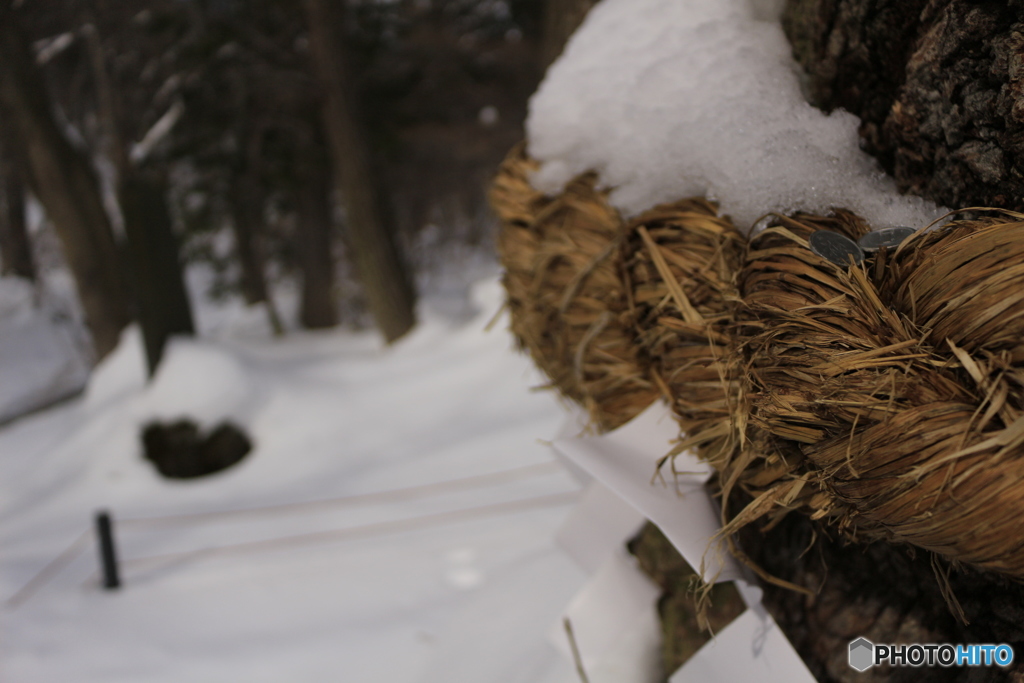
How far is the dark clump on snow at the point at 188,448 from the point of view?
11.5ft

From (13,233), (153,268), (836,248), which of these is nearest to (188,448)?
(153,268)

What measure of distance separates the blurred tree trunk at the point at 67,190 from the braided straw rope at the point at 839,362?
5.68 m

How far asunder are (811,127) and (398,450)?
308 centimetres

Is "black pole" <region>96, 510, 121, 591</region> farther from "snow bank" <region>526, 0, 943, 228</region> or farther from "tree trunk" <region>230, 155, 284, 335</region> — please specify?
"tree trunk" <region>230, 155, 284, 335</region>

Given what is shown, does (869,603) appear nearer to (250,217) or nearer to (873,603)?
(873,603)

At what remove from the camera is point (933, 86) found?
456 millimetres

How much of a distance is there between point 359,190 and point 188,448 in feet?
8.41

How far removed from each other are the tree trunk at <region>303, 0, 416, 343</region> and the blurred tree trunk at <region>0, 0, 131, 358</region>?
1.96m

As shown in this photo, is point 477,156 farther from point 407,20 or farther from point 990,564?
point 990,564

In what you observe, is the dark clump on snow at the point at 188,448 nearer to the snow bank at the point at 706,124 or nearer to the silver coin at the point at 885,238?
the snow bank at the point at 706,124

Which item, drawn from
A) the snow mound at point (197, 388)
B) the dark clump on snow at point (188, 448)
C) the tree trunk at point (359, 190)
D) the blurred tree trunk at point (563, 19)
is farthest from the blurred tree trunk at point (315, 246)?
the blurred tree trunk at point (563, 19)

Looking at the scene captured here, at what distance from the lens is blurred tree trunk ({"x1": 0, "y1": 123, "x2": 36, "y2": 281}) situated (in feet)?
21.2

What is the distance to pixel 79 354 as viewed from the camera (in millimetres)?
6543

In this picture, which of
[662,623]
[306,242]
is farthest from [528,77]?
[662,623]
